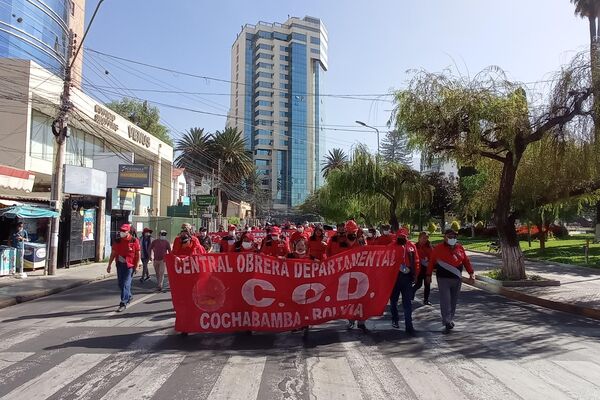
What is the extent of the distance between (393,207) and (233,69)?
133 meters

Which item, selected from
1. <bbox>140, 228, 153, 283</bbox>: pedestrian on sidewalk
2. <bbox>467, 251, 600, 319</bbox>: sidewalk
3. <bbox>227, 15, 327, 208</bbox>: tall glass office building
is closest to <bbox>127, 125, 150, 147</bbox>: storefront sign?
<bbox>140, 228, 153, 283</bbox>: pedestrian on sidewalk

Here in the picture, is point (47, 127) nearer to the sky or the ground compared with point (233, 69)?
nearer to the ground

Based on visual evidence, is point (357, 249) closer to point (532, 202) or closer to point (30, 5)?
point (532, 202)

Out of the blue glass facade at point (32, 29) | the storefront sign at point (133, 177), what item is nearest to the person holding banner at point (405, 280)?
the storefront sign at point (133, 177)

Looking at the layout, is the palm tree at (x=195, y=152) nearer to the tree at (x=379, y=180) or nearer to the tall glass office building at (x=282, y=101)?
the tree at (x=379, y=180)

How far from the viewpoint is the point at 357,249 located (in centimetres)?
859

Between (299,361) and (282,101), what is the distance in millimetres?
136241

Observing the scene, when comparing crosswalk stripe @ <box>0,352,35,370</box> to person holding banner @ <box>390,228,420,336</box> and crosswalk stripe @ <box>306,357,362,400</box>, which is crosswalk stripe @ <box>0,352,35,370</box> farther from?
person holding banner @ <box>390,228,420,336</box>

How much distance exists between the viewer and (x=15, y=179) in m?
21.3

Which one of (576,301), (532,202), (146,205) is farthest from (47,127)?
(576,301)

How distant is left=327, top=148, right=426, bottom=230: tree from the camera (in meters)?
28.6

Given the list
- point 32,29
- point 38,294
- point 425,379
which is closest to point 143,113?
point 32,29

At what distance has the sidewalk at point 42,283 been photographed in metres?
12.6

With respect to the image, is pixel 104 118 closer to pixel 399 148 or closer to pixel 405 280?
pixel 399 148
